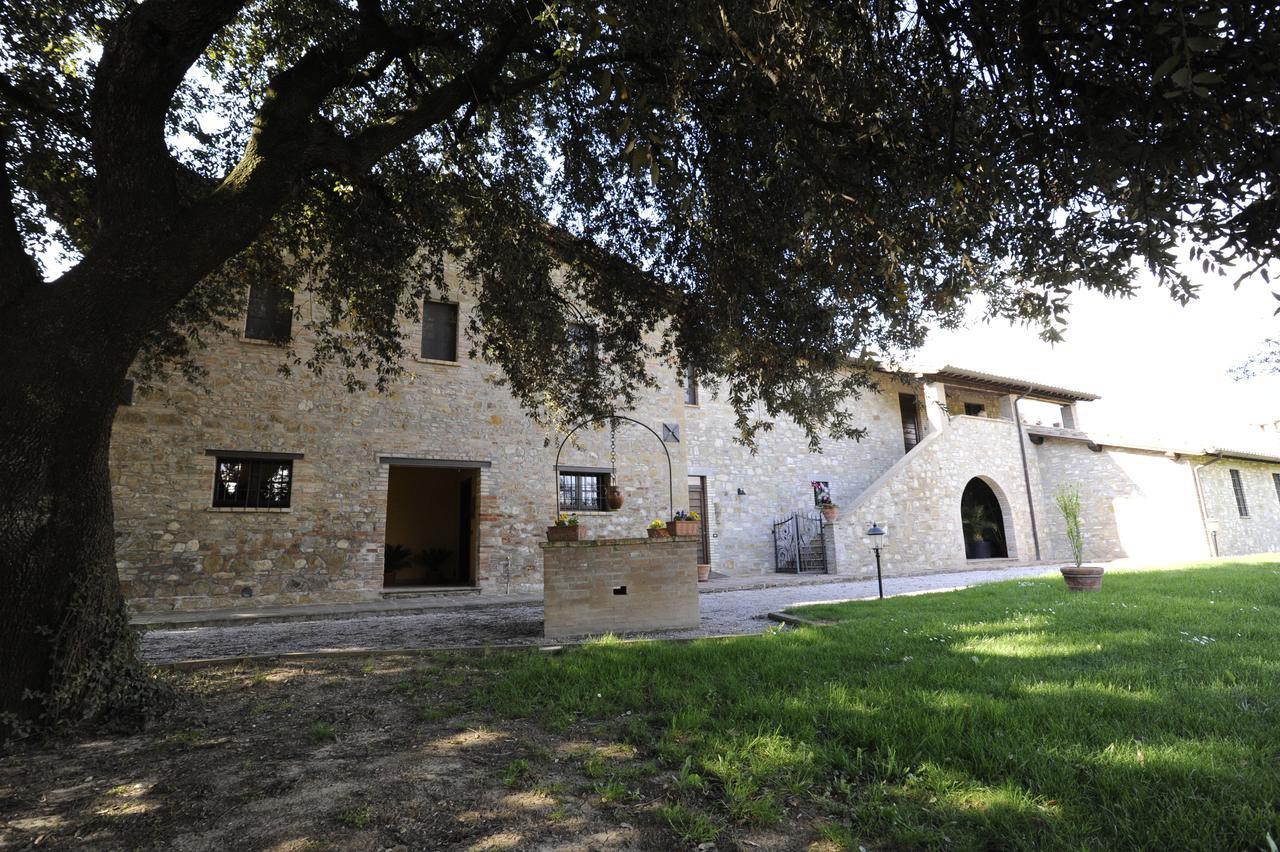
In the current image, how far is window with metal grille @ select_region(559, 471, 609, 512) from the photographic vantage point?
39.9 feet

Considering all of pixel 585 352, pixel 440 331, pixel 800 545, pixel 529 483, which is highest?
pixel 440 331

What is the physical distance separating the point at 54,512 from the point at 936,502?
1678 cm

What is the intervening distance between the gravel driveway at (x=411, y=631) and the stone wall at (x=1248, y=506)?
12.7 m

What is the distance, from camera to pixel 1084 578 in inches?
320

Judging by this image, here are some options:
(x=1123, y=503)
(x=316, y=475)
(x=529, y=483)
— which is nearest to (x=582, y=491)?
(x=529, y=483)

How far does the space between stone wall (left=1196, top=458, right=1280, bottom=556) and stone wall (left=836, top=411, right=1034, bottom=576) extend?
167 inches

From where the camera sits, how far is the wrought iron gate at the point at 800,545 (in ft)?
49.8

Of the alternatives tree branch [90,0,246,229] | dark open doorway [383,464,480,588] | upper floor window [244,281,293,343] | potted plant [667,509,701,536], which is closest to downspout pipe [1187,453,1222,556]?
potted plant [667,509,701,536]

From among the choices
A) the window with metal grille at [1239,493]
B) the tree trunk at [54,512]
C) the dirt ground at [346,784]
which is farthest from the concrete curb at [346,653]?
the window with metal grille at [1239,493]

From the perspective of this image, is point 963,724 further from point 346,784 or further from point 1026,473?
point 1026,473

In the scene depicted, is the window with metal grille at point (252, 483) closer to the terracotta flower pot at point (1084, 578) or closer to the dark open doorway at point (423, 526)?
the dark open doorway at point (423, 526)

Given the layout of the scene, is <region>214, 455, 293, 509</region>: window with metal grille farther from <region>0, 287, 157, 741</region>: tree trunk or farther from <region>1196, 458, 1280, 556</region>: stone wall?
<region>1196, 458, 1280, 556</region>: stone wall

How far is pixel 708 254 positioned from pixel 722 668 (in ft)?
11.3

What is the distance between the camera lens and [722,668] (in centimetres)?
441
